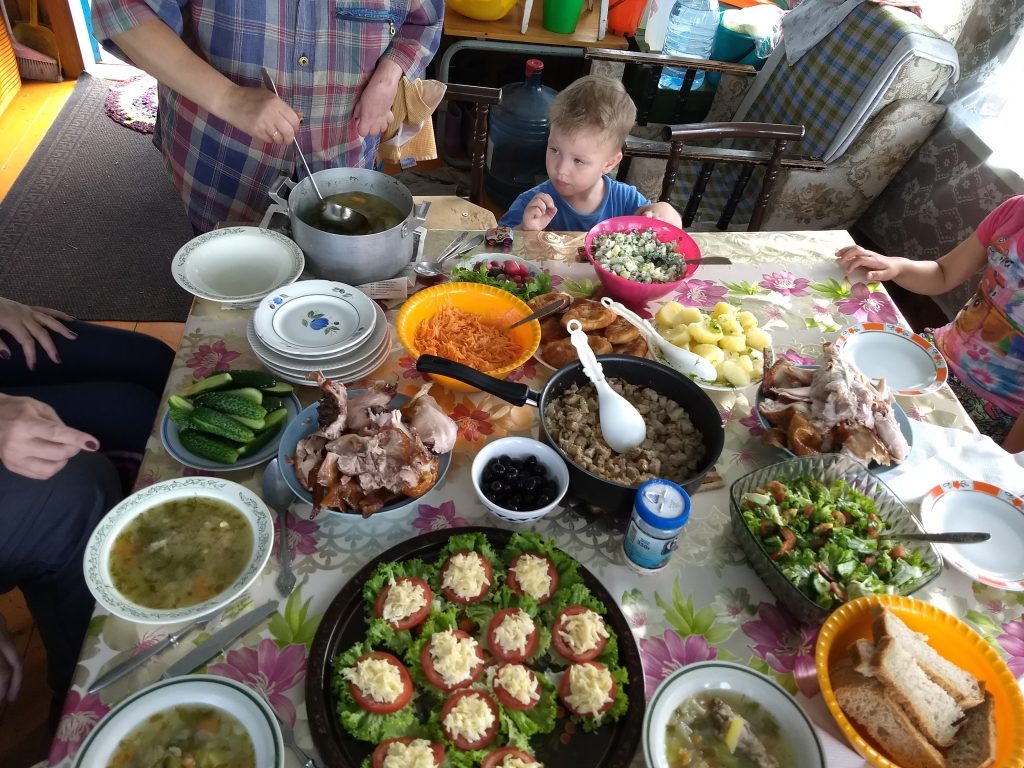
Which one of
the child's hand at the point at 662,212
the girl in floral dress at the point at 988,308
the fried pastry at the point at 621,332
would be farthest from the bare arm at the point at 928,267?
the fried pastry at the point at 621,332

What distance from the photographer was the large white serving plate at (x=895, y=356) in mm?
1760

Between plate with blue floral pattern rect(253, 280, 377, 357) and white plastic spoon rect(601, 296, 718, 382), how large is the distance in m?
0.61

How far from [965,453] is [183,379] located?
1844 mm

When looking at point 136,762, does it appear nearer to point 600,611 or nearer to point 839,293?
point 600,611

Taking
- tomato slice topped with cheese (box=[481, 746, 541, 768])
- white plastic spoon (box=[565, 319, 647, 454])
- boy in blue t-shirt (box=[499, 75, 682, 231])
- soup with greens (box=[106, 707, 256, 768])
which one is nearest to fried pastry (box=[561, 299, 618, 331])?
white plastic spoon (box=[565, 319, 647, 454])

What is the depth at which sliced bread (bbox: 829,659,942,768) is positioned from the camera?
3.36 ft

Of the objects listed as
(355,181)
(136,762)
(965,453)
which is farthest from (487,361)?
(965,453)

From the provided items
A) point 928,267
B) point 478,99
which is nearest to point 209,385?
point 478,99

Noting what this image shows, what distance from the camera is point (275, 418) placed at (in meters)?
1.42

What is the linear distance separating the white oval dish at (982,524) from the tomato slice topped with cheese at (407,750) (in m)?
1.09

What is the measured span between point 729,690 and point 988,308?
1864 mm

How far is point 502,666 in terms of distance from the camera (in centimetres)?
111

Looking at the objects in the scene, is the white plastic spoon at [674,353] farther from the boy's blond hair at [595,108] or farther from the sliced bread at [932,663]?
the boy's blond hair at [595,108]

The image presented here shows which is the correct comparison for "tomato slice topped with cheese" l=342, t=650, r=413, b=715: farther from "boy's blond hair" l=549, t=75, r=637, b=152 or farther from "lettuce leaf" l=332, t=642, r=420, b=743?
"boy's blond hair" l=549, t=75, r=637, b=152
